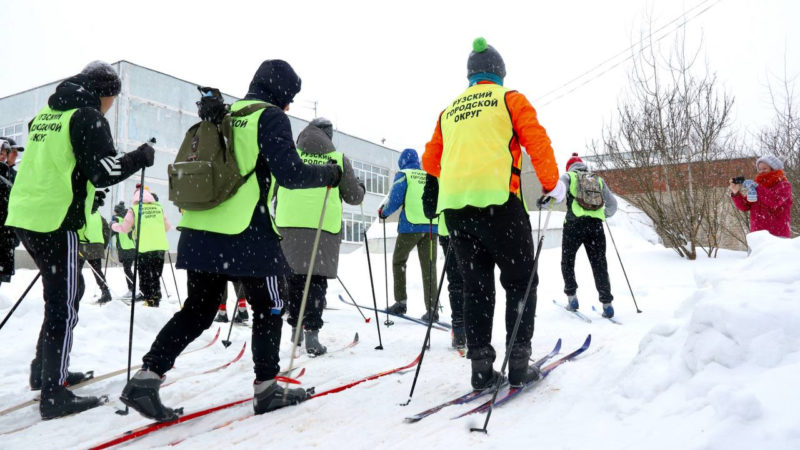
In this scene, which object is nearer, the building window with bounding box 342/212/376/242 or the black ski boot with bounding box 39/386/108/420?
the black ski boot with bounding box 39/386/108/420

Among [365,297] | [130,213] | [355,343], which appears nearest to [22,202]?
[355,343]

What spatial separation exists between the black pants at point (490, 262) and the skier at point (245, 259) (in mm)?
921

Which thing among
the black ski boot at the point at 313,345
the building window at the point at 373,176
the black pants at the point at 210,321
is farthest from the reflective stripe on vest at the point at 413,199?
the building window at the point at 373,176

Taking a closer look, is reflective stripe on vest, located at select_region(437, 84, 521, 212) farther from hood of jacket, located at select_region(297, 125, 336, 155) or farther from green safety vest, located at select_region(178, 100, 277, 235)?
hood of jacket, located at select_region(297, 125, 336, 155)

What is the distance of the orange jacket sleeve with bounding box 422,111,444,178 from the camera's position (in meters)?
3.40

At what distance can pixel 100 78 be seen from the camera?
3053 mm

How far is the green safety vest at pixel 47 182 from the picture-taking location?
280 cm

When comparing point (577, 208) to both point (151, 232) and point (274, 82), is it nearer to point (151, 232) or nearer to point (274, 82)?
point (274, 82)

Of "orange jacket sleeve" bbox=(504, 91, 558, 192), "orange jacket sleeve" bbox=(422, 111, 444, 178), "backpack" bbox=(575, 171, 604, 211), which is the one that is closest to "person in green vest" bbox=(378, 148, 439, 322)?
"backpack" bbox=(575, 171, 604, 211)

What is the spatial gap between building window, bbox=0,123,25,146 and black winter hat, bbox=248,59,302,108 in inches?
1048

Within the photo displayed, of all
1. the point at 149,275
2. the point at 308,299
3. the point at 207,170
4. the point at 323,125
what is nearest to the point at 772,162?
the point at 323,125

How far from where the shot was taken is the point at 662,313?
20.2 ft

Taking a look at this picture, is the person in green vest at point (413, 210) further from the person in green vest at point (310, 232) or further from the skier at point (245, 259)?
the skier at point (245, 259)

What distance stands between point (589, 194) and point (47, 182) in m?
5.19
